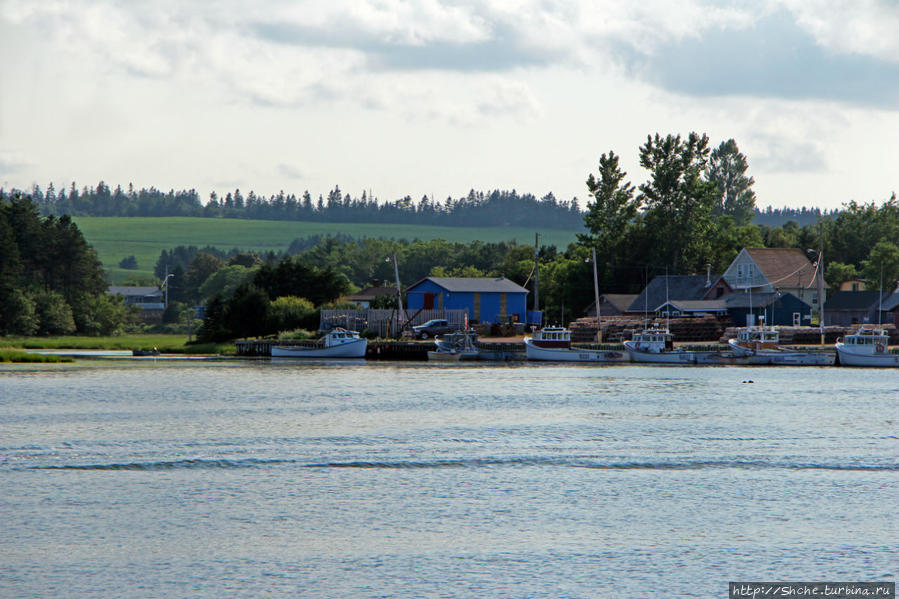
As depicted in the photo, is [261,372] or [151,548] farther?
[261,372]

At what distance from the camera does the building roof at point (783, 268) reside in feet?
352

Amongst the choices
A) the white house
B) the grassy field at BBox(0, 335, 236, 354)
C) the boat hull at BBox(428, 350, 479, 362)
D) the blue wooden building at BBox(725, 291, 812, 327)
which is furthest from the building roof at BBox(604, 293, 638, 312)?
the grassy field at BBox(0, 335, 236, 354)

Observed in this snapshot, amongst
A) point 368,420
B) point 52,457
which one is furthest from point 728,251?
point 52,457

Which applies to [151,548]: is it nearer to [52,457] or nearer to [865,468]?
[52,457]

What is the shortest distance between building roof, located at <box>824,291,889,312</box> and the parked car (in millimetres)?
37285

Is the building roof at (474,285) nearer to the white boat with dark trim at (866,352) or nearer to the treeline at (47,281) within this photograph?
the white boat with dark trim at (866,352)

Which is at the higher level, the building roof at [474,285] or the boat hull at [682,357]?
the building roof at [474,285]

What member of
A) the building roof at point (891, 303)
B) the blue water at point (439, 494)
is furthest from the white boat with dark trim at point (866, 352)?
the blue water at point (439, 494)

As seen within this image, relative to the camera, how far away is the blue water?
21594 millimetres

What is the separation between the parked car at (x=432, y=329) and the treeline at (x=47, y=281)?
4724 cm

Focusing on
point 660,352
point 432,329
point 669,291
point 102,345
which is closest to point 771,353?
point 660,352

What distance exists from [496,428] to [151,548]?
20.5 m

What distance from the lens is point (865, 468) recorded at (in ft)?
108

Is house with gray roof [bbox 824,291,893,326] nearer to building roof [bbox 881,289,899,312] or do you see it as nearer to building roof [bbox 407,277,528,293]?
building roof [bbox 881,289,899,312]
